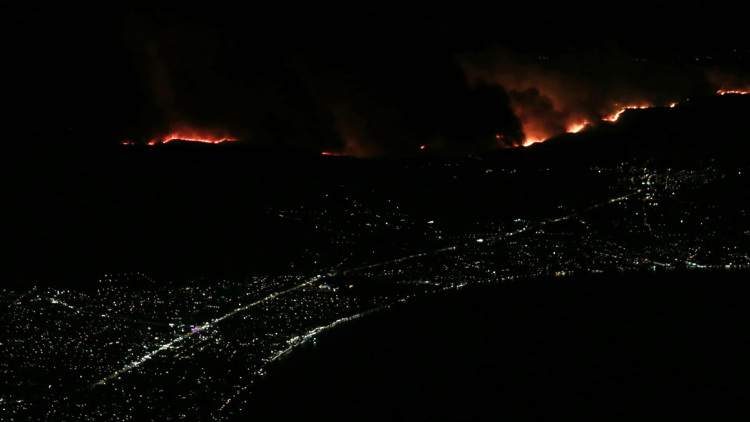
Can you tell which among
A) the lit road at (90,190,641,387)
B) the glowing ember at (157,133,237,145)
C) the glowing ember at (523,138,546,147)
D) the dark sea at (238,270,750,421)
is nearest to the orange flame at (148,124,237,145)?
the glowing ember at (157,133,237,145)

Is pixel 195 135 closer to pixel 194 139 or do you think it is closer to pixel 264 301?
pixel 194 139

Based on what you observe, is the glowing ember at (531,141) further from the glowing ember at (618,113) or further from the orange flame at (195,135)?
the orange flame at (195,135)

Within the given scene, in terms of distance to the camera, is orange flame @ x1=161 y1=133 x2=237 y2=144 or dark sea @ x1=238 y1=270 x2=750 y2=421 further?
orange flame @ x1=161 y1=133 x2=237 y2=144

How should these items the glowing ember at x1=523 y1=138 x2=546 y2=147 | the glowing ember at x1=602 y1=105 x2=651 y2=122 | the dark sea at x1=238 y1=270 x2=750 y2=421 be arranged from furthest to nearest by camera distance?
the glowing ember at x1=602 y1=105 x2=651 y2=122
the glowing ember at x1=523 y1=138 x2=546 y2=147
the dark sea at x1=238 y1=270 x2=750 y2=421

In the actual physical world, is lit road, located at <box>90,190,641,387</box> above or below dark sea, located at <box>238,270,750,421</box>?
above

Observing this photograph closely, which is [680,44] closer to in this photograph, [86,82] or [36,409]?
[86,82]

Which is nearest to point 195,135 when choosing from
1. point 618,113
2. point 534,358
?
point 534,358

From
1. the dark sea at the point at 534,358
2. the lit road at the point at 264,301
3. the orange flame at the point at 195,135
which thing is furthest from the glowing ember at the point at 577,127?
the orange flame at the point at 195,135

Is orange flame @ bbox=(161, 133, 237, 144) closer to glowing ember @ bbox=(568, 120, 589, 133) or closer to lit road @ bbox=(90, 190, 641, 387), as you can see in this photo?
lit road @ bbox=(90, 190, 641, 387)

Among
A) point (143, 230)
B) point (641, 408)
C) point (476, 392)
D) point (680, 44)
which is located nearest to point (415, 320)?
point (476, 392)
